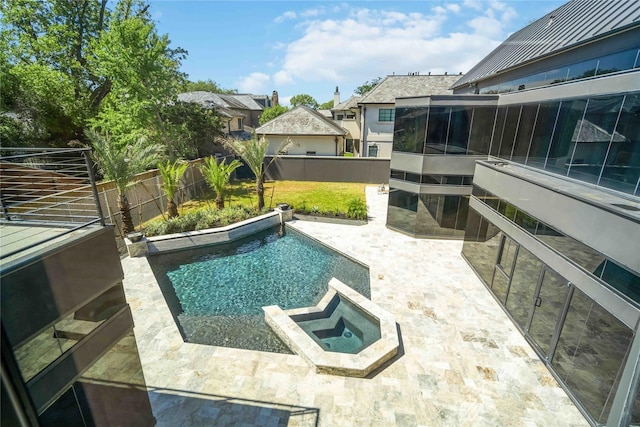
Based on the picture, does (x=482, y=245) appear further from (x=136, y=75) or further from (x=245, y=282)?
(x=136, y=75)

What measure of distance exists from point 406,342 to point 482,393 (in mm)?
1977

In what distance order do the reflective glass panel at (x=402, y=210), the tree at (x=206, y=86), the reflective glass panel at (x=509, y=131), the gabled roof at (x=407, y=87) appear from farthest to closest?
1. the tree at (x=206, y=86)
2. the gabled roof at (x=407, y=87)
3. the reflective glass panel at (x=402, y=210)
4. the reflective glass panel at (x=509, y=131)

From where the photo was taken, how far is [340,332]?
342 inches

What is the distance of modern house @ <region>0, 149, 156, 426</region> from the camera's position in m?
3.23

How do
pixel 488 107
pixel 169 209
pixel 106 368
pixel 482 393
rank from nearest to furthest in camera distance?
1. pixel 106 368
2. pixel 482 393
3. pixel 488 107
4. pixel 169 209

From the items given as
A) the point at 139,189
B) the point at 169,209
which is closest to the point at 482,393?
the point at 169,209

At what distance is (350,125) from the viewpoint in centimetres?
3625

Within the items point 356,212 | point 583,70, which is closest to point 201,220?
point 356,212

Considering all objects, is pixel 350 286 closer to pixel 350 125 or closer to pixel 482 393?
pixel 482 393

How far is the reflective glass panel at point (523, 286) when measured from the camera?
7.87 metres

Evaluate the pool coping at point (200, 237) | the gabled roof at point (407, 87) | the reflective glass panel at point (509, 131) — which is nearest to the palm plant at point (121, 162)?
the pool coping at point (200, 237)

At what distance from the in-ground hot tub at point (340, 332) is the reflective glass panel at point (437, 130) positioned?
7.48 metres

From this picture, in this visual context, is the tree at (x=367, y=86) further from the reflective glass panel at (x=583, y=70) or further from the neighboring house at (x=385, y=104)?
the reflective glass panel at (x=583, y=70)

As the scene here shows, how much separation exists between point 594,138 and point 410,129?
282 inches
